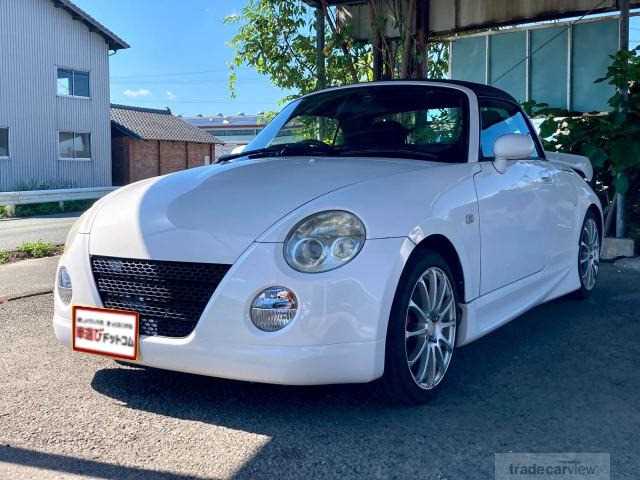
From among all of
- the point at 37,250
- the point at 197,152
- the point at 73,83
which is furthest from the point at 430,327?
the point at 197,152

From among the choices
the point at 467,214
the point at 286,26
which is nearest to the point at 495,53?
the point at 286,26

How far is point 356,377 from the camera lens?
2.89 m

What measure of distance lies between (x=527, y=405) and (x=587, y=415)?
10.2 inches

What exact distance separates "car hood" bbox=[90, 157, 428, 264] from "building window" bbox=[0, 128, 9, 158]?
21.8m

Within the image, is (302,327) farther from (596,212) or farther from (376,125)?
(596,212)

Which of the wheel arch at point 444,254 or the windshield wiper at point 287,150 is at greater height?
the windshield wiper at point 287,150

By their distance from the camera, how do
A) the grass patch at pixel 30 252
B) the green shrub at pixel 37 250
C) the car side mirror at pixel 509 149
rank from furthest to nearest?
1. the green shrub at pixel 37 250
2. the grass patch at pixel 30 252
3. the car side mirror at pixel 509 149

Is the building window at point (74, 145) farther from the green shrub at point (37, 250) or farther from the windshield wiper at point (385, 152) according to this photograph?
the windshield wiper at point (385, 152)

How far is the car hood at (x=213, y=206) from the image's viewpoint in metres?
2.96

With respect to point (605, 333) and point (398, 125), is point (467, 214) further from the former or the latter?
point (605, 333)

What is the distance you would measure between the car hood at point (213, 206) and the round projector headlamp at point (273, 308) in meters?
0.22

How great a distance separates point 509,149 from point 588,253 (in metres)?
2.01

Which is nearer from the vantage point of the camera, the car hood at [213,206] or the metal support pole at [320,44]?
the car hood at [213,206]

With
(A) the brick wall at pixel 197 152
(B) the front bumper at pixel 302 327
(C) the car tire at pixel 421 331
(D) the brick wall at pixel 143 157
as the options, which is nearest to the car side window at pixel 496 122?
(C) the car tire at pixel 421 331
